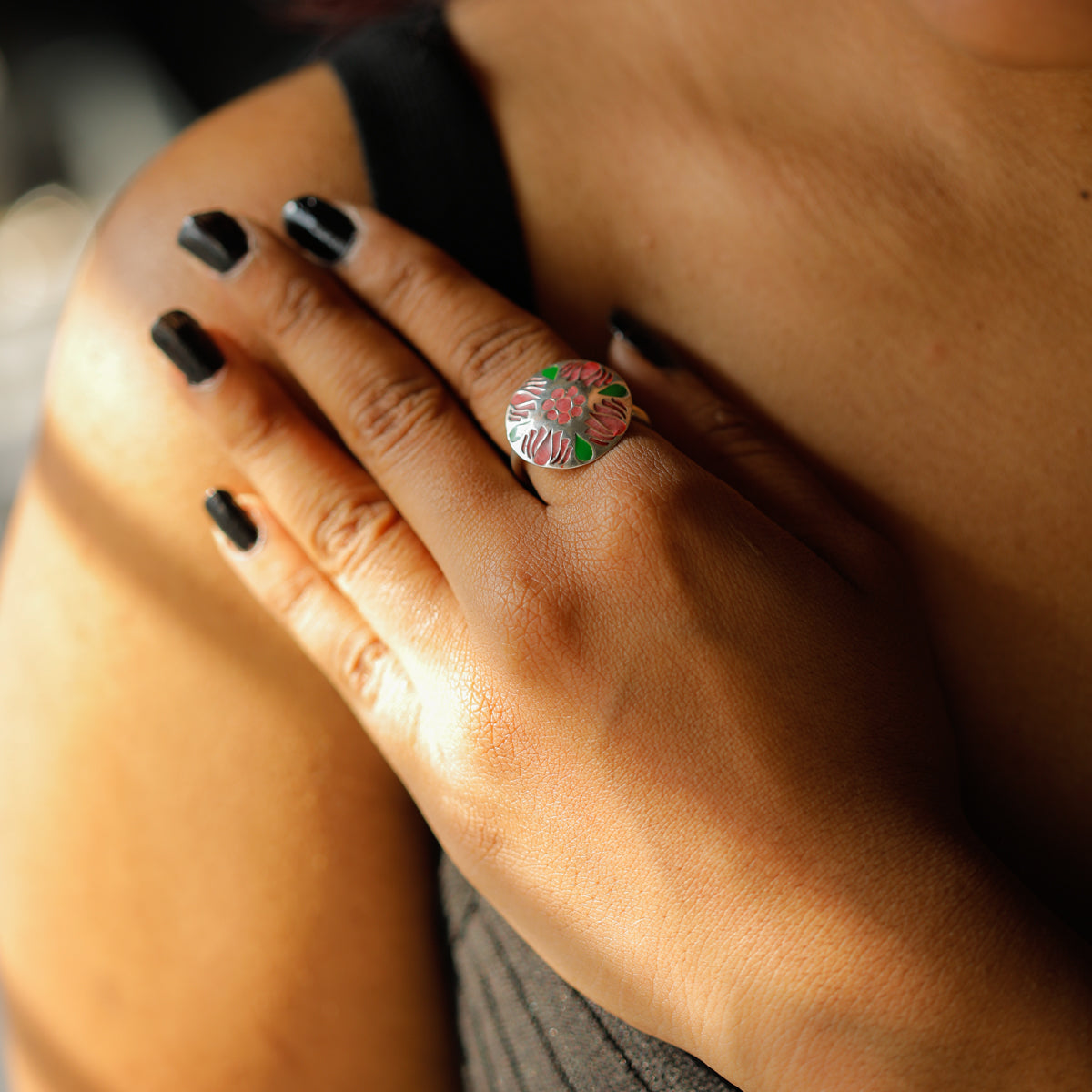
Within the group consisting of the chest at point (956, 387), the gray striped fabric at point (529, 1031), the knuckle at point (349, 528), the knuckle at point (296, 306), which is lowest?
the gray striped fabric at point (529, 1031)

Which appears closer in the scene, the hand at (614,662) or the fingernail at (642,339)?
the hand at (614,662)

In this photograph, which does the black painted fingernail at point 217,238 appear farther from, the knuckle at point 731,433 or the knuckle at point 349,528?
the knuckle at point 731,433

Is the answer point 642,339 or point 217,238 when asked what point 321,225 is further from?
point 642,339

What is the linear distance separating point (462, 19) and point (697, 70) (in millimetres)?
232

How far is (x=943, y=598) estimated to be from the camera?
2.25ft

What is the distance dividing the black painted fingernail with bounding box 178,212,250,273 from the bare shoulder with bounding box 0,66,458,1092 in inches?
1.1

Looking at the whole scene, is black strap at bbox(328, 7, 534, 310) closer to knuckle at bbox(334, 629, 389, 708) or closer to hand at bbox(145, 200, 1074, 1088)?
hand at bbox(145, 200, 1074, 1088)

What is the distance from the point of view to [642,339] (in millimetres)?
687

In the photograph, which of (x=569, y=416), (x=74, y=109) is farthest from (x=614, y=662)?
(x=74, y=109)

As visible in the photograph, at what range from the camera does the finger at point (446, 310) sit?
2.13ft

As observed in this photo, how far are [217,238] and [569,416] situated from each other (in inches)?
12.7

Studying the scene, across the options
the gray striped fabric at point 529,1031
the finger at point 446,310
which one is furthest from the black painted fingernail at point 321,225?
the gray striped fabric at point 529,1031

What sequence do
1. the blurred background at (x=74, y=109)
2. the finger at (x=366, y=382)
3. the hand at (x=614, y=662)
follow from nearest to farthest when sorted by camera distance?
the hand at (x=614, y=662), the finger at (x=366, y=382), the blurred background at (x=74, y=109)

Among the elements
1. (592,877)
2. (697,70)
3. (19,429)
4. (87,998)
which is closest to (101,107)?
(19,429)
